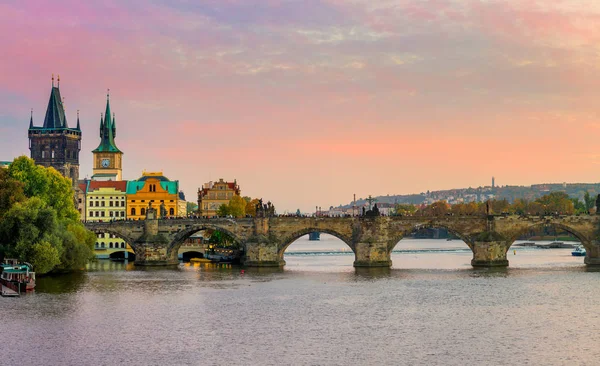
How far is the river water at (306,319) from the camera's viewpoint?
45062mm

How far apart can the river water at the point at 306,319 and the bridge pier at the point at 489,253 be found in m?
7.02

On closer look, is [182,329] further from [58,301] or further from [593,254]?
[593,254]

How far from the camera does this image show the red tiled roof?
143125 millimetres

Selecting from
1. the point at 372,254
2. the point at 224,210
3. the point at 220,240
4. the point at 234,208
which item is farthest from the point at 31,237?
the point at 224,210

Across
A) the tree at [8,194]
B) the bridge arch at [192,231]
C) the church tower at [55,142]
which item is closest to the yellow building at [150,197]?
the church tower at [55,142]

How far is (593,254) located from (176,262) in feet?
158

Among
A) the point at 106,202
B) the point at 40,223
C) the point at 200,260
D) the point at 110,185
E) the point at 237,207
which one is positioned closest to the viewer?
the point at 40,223

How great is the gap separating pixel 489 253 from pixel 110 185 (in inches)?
2894

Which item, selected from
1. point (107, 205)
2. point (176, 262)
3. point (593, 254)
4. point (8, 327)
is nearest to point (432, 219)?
point (593, 254)

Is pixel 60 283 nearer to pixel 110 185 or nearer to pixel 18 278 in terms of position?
pixel 18 278

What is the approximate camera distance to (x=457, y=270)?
93562 mm

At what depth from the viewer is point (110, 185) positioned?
144500 millimetres

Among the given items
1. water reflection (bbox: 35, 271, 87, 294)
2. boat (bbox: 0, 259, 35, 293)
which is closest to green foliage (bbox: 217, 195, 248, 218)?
water reflection (bbox: 35, 271, 87, 294)

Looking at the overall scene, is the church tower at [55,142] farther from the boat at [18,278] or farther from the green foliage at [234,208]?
the boat at [18,278]
